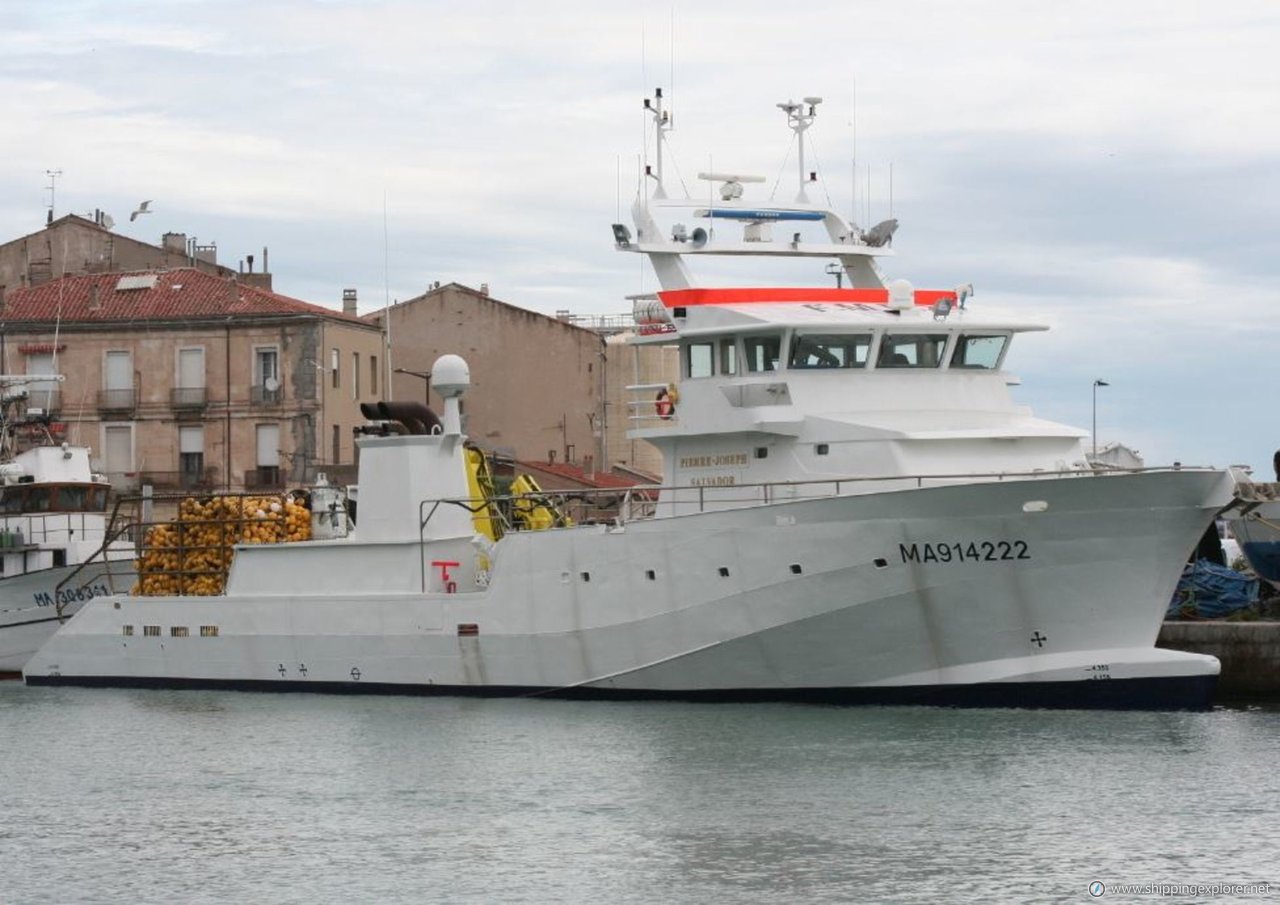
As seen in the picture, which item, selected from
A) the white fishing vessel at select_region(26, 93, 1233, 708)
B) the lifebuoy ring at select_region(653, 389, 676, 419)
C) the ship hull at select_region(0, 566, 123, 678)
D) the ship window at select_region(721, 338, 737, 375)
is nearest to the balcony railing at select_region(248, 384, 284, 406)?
the ship hull at select_region(0, 566, 123, 678)

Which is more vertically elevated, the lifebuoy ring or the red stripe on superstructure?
the red stripe on superstructure

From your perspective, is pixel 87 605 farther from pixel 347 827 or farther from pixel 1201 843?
pixel 1201 843

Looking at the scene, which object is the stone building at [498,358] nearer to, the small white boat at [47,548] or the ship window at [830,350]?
the small white boat at [47,548]

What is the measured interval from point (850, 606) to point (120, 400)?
30.4 meters

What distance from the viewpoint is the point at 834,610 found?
26891 millimetres

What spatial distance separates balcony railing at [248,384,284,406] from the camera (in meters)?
52.2

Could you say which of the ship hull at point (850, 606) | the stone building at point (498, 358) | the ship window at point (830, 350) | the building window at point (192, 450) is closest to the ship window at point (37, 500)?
the ship hull at point (850, 606)

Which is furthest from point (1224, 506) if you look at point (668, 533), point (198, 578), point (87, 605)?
point (87, 605)

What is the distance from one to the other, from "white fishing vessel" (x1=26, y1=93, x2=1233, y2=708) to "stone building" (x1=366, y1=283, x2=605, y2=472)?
2621 cm

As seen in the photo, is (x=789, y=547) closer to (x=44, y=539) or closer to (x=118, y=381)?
(x=44, y=539)

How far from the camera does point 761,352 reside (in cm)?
2834

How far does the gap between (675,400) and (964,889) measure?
11.9m

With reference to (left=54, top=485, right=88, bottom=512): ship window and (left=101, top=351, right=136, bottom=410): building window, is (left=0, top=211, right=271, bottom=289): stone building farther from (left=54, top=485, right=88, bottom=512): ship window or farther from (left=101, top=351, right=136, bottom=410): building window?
(left=54, top=485, right=88, bottom=512): ship window

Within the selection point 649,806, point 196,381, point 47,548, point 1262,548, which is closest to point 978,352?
point 1262,548
